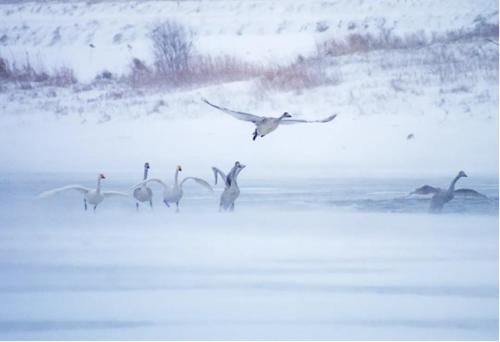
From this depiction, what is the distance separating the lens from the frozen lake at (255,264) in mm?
3004

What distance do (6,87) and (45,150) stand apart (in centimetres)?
25

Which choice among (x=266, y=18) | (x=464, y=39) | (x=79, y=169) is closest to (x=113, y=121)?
(x=79, y=169)

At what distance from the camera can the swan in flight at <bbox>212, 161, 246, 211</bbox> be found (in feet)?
10.1

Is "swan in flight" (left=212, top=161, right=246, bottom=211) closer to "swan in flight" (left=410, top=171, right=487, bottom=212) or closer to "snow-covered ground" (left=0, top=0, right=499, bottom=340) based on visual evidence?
"snow-covered ground" (left=0, top=0, right=499, bottom=340)

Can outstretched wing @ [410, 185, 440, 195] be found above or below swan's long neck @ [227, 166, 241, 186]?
below

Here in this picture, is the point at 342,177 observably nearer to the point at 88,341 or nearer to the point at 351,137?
the point at 351,137

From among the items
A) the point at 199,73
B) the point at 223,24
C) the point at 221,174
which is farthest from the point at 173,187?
the point at 223,24

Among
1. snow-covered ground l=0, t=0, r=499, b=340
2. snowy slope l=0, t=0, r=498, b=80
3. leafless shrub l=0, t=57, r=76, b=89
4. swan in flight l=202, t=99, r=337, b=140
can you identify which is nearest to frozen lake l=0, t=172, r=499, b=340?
snow-covered ground l=0, t=0, r=499, b=340

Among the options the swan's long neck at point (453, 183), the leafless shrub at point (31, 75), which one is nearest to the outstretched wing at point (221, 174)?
the leafless shrub at point (31, 75)

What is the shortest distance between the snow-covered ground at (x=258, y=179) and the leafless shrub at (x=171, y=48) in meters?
0.03

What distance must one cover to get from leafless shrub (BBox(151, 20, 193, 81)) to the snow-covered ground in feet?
0.10

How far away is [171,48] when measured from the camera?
3.15 m

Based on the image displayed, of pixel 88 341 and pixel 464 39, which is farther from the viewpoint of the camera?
pixel 464 39

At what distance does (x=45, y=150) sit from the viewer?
3.09m
